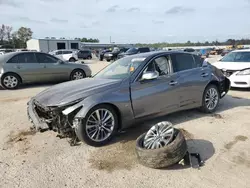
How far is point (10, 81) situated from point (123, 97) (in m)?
7.23

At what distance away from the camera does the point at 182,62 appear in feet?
17.8

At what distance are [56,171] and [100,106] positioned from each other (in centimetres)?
118

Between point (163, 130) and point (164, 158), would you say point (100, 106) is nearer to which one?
point (163, 130)

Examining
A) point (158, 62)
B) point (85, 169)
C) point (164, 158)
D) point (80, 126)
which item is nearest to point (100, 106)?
point (80, 126)

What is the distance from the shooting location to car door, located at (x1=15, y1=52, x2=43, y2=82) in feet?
33.0

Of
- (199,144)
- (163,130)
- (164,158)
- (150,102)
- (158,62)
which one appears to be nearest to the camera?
(164,158)

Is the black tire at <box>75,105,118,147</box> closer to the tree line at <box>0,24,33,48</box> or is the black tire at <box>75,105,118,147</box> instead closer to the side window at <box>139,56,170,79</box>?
the side window at <box>139,56,170,79</box>

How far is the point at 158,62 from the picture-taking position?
5020 mm

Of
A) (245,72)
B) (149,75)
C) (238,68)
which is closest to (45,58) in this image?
(149,75)

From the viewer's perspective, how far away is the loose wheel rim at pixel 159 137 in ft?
11.8

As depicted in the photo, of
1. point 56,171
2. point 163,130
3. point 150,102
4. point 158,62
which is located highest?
point 158,62

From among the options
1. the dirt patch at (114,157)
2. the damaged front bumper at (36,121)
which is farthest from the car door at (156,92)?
the damaged front bumper at (36,121)

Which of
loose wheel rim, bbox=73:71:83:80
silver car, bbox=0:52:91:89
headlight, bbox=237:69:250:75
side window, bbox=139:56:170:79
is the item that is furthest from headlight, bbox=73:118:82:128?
loose wheel rim, bbox=73:71:83:80

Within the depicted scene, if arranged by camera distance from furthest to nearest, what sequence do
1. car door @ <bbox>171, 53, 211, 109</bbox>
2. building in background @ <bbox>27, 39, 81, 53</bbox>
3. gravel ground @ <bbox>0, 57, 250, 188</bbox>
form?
1. building in background @ <bbox>27, 39, 81, 53</bbox>
2. car door @ <bbox>171, 53, 211, 109</bbox>
3. gravel ground @ <bbox>0, 57, 250, 188</bbox>
